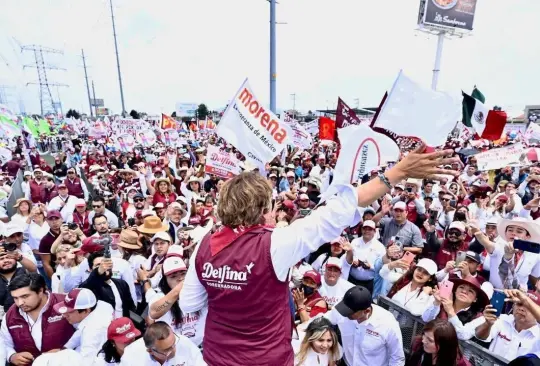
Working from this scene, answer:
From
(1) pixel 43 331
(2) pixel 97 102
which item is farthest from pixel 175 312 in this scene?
(2) pixel 97 102

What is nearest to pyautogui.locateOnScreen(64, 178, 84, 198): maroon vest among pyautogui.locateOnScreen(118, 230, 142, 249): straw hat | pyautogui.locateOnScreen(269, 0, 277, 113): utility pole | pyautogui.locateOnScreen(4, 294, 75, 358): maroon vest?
pyautogui.locateOnScreen(118, 230, 142, 249): straw hat

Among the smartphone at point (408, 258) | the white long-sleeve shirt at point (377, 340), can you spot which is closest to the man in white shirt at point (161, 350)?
the white long-sleeve shirt at point (377, 340)

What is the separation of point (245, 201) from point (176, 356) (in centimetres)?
182

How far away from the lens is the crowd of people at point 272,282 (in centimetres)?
147

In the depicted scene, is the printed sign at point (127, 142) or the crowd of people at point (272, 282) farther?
the printed sign at point (127, 142)

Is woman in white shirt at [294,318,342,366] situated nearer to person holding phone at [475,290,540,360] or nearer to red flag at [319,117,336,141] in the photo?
person holding phone at [475,290,540,360]

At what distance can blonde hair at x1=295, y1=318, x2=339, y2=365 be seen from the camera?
9.80ft

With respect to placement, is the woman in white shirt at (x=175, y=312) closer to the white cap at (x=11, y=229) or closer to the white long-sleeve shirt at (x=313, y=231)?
the white long-sleeve shirt at (x=313, y=231)

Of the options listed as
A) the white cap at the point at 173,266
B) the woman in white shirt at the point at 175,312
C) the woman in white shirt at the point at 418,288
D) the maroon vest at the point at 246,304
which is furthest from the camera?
the woman in white shirt at the point at 418,288

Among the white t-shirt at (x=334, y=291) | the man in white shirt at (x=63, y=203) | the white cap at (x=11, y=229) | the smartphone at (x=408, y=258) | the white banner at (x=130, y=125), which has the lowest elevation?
the white banner at (x=130, y=125)

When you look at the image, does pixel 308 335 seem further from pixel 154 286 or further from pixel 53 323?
pixel 53 323

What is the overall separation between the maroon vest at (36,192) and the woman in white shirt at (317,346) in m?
8.30

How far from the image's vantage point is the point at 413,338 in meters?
3.43

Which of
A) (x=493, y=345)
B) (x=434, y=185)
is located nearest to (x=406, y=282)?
(x=493, y=345)
